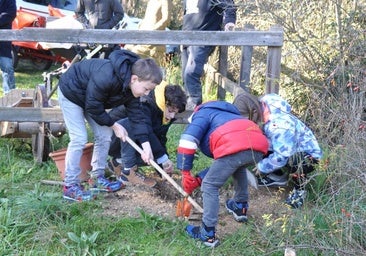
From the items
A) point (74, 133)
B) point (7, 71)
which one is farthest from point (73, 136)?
point (7, 71)

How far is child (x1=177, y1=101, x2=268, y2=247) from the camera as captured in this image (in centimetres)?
345

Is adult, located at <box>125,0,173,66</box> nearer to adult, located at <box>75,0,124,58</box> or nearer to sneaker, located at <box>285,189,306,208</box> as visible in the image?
adult, located at <box>75,0,124,58</box>

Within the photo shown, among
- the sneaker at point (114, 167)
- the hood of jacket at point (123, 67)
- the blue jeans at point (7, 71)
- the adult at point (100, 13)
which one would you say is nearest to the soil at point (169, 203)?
the sneaker at point (114, 167)

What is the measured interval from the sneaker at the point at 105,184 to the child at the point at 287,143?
1167 mm

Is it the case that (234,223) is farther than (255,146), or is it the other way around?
(234,223)

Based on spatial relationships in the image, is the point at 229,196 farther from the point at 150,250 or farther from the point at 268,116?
the point at 150,250

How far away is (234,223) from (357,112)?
4.38 ft

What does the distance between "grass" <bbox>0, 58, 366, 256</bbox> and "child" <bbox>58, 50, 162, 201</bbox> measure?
303mm

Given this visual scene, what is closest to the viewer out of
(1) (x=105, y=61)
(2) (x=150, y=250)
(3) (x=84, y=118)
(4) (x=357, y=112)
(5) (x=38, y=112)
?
(4) (x=357, y=112)

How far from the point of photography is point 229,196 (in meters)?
4.43

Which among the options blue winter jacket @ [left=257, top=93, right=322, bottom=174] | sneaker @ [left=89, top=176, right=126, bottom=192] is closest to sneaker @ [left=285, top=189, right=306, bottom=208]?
blue winter jacket @ [left=257, top=93, right=322, bottom=174]

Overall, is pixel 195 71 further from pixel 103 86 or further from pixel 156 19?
pixel 156 19

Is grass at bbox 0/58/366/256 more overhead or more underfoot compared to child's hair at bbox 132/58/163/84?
more underfoot

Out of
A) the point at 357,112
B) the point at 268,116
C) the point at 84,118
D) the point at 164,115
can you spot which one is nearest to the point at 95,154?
→ the point at 84,118
